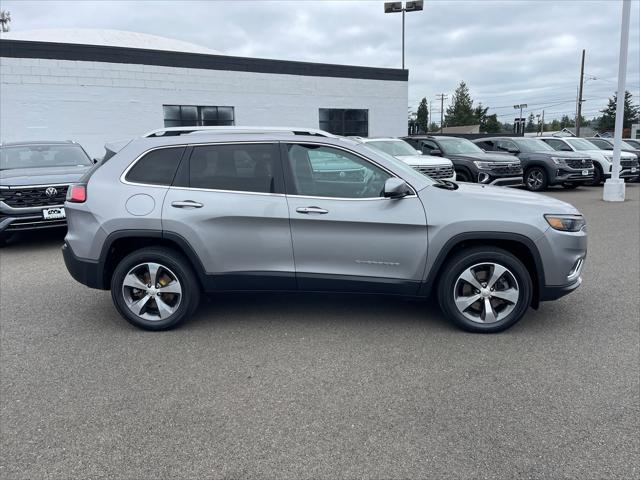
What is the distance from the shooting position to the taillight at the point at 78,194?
448cm

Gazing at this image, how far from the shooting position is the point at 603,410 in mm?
3107

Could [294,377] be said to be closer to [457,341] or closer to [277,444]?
[277,444]

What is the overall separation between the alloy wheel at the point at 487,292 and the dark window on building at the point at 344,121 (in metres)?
19.5

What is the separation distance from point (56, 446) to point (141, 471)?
60 centimetres

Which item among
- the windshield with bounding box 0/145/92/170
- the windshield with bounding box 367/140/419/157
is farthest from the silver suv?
the windshield with bounding box 367/140/419/157

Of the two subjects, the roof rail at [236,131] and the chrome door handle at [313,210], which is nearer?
the chrome door handle at [313,210]

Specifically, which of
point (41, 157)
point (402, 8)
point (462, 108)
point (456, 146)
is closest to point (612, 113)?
point (462, 108)

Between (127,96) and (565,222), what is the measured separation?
17936 millimetres

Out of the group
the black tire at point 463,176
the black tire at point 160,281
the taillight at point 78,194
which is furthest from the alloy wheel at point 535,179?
the taillight at point 78,194

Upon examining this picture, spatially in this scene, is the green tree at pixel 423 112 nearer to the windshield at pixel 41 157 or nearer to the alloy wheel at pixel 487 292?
the windshield at pixel 41 157

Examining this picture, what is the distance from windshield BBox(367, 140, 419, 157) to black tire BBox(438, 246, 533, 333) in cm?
902

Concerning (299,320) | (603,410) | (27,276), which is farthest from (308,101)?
(603,410)

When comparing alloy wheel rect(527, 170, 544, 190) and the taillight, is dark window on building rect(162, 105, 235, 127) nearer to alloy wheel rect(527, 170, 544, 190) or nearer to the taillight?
alloy wheel rect(527, 170, 544, 190)

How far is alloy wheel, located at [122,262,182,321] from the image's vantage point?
444cm
